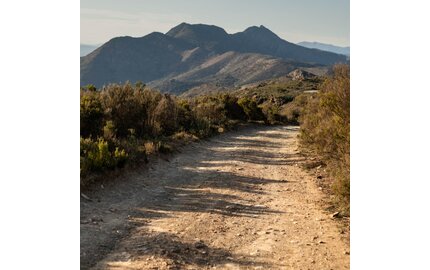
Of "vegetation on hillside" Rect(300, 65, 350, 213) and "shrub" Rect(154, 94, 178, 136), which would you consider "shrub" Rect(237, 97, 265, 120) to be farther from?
"vegetation on hillside" Rect(300, 65, 350, 213)

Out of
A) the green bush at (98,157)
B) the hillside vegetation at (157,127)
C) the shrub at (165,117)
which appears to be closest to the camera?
the green bush at (98,157)

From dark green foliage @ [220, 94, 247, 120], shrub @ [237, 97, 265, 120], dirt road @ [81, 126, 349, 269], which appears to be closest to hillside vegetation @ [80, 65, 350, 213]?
dirt road @ [81, 126, 349, 269]

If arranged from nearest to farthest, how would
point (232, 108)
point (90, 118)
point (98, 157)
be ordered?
point (98, 157)
point (90, 118)
point (232, 108)

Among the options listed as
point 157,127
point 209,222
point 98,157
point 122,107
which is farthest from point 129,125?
point 209,222

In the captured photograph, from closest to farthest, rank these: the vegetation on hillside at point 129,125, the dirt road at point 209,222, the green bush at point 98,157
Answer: the dirt road at point 209,222
the green bush at point 98,157
the vegetation on hillside at point 129,125

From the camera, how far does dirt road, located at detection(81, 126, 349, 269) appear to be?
528 cm

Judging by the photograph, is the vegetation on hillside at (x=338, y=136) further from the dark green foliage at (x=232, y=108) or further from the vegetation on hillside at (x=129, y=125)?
the dark green foliage at (x=232, y=108)

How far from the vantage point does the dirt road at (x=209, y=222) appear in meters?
5.28

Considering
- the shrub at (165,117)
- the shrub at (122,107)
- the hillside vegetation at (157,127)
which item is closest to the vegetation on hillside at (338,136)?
the hillside vegetation at (157,127)

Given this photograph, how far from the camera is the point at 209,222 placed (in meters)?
6.85

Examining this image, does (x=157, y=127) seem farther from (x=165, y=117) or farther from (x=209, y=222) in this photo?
(x=209, y=222)
